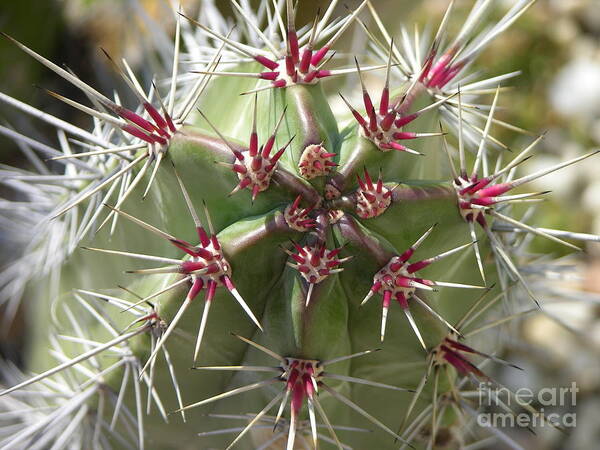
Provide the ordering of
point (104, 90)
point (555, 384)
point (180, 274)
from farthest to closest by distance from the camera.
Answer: point (555, 384) → point (104, 90) → point (180, 274)

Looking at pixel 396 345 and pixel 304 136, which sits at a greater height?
pixel 304 136

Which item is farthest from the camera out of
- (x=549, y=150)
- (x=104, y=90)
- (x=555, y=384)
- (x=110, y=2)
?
(x=549, y=150)

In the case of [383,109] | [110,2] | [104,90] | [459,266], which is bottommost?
[459,266]

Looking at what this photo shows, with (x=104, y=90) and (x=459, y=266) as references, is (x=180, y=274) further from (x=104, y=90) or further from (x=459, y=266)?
(x=104, y=90)

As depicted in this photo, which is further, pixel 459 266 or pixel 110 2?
pixel 110 2

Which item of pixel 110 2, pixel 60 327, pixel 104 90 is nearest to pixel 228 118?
pixel 60 327

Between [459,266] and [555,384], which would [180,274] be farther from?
[555,384]
